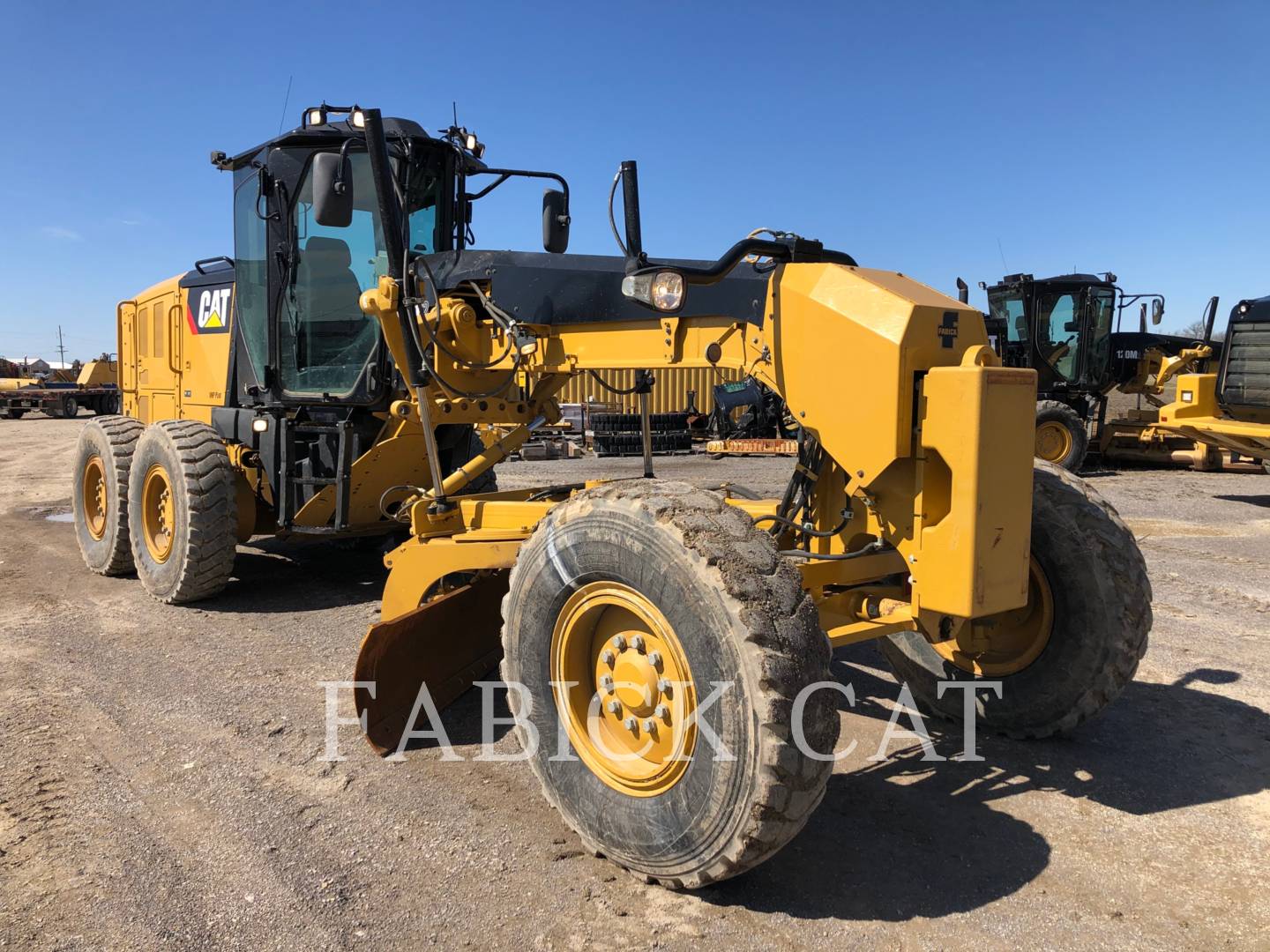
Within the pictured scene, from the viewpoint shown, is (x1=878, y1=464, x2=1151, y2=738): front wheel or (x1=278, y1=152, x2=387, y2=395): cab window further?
(x1=278, y1=152, x2=387, y2=395): cab window

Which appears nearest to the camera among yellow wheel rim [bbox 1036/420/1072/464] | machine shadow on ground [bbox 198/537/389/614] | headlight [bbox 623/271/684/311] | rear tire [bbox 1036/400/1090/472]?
headlight [bbox 623/271/684/311]

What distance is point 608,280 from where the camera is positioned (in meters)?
3.82

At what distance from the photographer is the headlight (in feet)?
11.0

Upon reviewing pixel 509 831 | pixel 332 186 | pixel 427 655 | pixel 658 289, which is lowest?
pixel 509 831

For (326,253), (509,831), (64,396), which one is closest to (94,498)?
(326,253)

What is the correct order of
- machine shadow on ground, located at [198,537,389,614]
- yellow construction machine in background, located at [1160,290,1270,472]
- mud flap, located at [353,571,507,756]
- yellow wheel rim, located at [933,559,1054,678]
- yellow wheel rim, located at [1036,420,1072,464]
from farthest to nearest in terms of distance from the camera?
yellow wheel rim, located at [1036,420,1072,464] → yellow construction machine in background, located at [1160,290,1270,472] → machine shadow on ground, located at [198,537,389,614] → mud flap, located at [353,571,507,756] → yellow wheel rim, located at [933,559,1054,678]

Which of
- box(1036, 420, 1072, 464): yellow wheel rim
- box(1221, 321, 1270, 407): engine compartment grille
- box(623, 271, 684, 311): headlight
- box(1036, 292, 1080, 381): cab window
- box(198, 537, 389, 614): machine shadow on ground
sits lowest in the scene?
box(198, 537, 389, 614): machine shadow on ground

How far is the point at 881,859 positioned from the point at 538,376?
8.84 feet

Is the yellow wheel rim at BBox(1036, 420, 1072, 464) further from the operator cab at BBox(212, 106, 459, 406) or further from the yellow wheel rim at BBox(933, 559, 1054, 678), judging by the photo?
the yellow wheel rim at BBox(933, 559, 1054, 678)

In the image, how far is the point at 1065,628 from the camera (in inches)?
143

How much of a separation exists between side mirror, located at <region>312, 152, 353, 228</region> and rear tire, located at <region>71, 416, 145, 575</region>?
3625 mm

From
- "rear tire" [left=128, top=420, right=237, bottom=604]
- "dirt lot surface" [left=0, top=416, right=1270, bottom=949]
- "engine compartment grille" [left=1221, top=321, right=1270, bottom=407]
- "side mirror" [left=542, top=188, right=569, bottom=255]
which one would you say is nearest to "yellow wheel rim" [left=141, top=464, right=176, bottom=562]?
"rear tire" [left=128, top=420, right=237, bottom=604]

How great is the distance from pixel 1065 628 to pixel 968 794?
0.78m

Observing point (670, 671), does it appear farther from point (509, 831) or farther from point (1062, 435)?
point (1062, 435)
